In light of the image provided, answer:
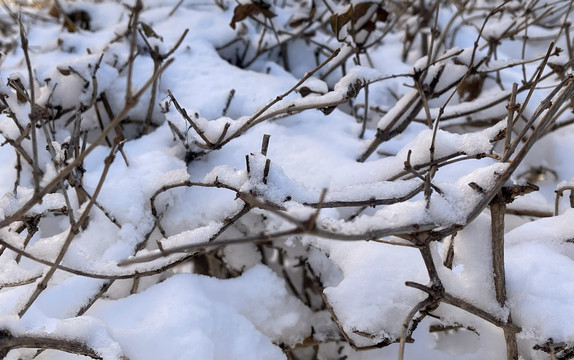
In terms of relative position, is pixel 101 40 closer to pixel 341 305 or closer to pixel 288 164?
pixel 288 164

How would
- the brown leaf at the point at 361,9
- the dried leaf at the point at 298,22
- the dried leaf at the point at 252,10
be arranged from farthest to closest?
the dried leaf at the point at 298,22
the dried leaf at the point at 252,10
the brown leaf at the point at 361,9

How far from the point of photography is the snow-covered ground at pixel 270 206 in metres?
0.70

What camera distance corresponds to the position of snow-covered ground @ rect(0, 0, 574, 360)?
70 cm

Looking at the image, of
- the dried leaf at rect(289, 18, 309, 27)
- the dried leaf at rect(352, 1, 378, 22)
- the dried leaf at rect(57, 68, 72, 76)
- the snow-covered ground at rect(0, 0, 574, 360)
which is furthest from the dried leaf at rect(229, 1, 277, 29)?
the dried leaf at rect(57, 68, 72, 76)

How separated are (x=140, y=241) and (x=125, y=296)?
0.12 m

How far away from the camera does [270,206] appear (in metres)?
0.77

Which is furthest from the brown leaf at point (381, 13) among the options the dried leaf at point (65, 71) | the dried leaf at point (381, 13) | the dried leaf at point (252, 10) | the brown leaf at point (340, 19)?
the dried leaf at point (65, 71)

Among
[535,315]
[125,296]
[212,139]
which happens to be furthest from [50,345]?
[535,315]

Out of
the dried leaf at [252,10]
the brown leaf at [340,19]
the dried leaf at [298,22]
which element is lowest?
the dried leaf at [298,22]

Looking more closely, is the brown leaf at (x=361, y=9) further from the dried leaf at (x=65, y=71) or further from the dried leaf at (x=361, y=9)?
the dried leaf at (x=65, y=71)

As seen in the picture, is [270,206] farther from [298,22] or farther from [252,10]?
[298,22]

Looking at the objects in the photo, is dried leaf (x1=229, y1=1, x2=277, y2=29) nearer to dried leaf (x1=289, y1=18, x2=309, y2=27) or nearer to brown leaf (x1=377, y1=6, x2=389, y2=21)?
dried leaf (x1=289, y1=18, x2=309, y2=27)

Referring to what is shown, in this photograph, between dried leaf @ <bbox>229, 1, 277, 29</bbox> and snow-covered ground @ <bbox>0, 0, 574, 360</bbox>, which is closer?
snow-covered ground @ <bbox>0, 0, 574, 360</bbox>

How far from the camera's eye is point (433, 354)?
0.90 metres
